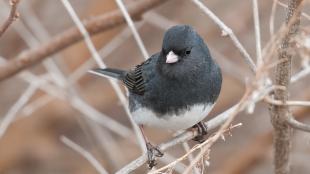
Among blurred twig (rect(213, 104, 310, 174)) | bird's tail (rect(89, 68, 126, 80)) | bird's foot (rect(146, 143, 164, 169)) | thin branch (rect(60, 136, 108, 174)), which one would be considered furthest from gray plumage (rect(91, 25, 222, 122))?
blurred twig (rect(213, 104, 310, 174))

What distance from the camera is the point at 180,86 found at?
7.13 feet

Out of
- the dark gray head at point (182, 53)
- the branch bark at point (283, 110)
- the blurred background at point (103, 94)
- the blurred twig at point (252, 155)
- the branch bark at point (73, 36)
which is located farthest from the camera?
the blurred background at point (103, 94)

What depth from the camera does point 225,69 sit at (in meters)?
3.29

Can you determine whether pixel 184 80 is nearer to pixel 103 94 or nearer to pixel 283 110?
pixel 283 110

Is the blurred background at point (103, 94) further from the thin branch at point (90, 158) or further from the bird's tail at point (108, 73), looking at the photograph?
the thin branch at point (90, 158)

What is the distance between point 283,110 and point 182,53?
→ 426mm

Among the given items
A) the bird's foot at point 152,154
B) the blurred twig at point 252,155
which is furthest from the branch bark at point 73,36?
the blurred twig at point 252,155

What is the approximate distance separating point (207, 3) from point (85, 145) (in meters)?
1.55

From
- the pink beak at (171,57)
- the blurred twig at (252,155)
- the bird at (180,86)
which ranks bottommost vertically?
the blurred twig at (252,155)

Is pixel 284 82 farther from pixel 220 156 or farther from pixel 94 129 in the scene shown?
pixel 220 156

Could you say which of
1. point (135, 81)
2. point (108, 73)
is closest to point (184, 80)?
point (135, 81)

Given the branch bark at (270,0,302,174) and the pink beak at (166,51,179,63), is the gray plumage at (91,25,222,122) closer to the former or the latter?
the pink beak at (166,51,179,63)

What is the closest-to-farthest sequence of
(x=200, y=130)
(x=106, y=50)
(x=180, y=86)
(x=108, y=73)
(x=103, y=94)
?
(x=180, y=86) < (x=200, y=130) < (x=108, y=73) < (x=106, y=50) < (x=103, y=94)

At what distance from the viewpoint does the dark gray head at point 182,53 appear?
2018 mm
